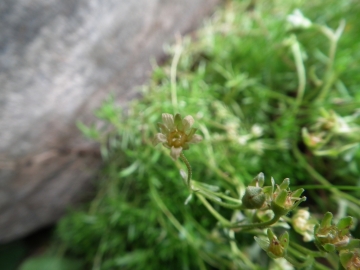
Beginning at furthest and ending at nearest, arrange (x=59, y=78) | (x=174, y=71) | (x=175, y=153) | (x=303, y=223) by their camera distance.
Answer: (x=174, y=71), (x=59, y=78), (x=303, y=223), (x=175, y=153)

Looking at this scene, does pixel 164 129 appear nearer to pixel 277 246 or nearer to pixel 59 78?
pixel 277 246

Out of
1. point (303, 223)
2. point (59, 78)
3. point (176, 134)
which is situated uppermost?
point (59, 78)

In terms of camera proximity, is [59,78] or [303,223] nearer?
[303,223]

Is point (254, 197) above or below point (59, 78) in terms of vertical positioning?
below

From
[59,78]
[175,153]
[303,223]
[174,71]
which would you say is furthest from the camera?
[174,71]

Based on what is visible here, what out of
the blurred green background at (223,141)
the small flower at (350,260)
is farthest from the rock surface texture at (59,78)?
the small flower at (350,260)

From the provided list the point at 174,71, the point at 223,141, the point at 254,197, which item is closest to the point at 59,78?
the point at 174,71

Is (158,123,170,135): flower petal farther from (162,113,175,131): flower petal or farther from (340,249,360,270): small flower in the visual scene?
(340,249,360,270): small flower

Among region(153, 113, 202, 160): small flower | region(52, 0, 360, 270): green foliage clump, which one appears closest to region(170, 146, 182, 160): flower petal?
region(153, 113, 202, 160): small flower
